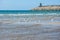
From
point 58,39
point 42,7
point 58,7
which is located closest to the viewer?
point 58,39

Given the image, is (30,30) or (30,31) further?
(30,30)

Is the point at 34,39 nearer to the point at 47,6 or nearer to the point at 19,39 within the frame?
the point at 19,39

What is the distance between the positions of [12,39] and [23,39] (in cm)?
54

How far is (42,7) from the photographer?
90312mm

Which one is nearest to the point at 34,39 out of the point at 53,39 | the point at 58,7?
the point at 53,39

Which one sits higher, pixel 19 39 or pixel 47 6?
pixel 19 39

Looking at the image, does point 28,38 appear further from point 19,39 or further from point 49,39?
point 49,39

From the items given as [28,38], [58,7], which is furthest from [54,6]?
[28,38]

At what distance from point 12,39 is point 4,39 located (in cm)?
40

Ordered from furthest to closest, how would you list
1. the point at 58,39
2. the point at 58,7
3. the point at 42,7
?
the point at 42,7 < the point at 58,7 < the point at 58,39

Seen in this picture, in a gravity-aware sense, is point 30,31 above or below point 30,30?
above

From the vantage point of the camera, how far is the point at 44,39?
8.92 m

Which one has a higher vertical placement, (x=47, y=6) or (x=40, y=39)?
(x=40, y=39)

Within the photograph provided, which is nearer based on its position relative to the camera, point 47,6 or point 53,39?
point 53,39
